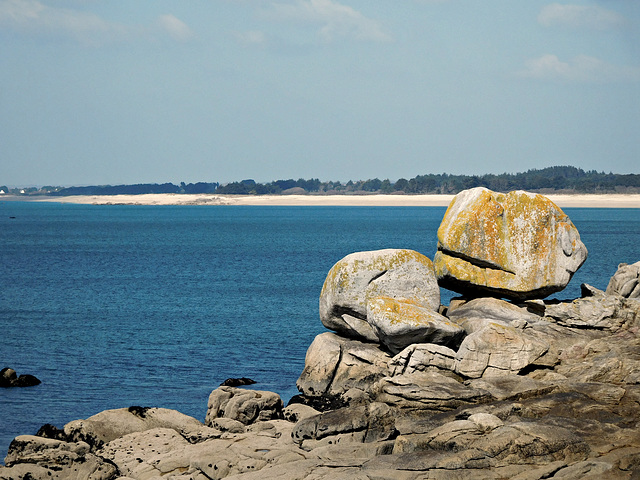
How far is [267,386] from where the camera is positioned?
23.0 metres

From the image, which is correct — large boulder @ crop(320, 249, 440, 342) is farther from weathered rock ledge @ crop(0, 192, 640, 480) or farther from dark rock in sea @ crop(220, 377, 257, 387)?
dark rock in sea @ crop(220, 377, 257, 387)

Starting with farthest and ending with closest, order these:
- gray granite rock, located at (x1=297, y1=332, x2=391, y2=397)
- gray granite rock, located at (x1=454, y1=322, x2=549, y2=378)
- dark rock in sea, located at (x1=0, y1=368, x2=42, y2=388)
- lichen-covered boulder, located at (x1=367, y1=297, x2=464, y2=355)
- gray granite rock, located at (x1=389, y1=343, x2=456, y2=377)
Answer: dark rock in sea, located at (x1=0, y1=368, x2=42, y2=388) → gray granite rock, located at (x1=297, y1=332, x2=391, y2=397) → lichen-covered boulder, located at (x1=367, y1=297, x2=464, y2=355) → gray granite rock, located at (x1=389, y1=343, x2=456, y2=377) → gray granite rock, located at (x1=454, y1=322, x2=549, y2=378)

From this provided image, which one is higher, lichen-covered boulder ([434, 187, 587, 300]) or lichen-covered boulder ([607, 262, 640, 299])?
lichen-covered boulder ([434, 187, 587, 300])

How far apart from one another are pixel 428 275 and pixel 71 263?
50993mm

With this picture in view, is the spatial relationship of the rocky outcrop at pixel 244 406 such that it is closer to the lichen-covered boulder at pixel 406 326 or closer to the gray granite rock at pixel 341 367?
the gray granite rock at pixel 341 367

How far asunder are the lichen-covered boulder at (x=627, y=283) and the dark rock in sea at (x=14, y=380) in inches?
725

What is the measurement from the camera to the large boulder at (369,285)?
69.5 feet

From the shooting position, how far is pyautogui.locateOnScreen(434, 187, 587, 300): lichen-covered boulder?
22469 mm

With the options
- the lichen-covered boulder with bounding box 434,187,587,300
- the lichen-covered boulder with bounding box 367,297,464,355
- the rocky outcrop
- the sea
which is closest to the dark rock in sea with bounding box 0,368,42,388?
the sea

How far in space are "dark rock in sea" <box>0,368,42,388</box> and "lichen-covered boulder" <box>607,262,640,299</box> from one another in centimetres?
1842

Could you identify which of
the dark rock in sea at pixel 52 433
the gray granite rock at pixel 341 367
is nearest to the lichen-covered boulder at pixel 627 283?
the gray granite rock at pixel 341 367

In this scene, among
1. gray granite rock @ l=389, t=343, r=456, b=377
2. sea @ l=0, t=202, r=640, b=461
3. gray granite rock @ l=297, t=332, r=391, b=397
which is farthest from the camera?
sea @ l=0, t=202, r=640, b=461

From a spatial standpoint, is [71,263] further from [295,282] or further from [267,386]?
[267,386]

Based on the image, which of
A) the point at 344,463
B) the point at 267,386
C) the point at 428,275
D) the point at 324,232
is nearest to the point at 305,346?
the point at 267,386
